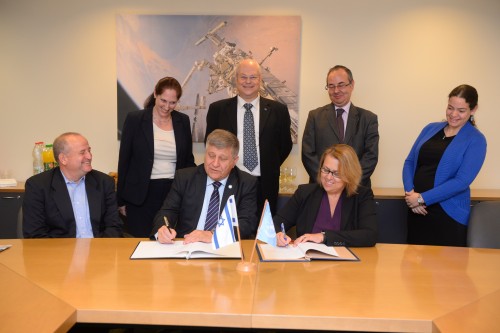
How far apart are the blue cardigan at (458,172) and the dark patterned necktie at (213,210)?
1.48 m

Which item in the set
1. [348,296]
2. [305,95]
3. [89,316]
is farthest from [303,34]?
[89,316]

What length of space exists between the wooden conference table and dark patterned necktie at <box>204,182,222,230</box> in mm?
494

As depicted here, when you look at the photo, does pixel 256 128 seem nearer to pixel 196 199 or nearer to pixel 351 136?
pixel 351 136

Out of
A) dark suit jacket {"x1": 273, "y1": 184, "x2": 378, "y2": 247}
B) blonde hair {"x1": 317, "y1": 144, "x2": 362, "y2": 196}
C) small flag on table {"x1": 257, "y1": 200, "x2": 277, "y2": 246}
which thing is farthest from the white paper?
blonde hair {"x1": 317, "y1": 144, "x2": 362, "y2": 196}

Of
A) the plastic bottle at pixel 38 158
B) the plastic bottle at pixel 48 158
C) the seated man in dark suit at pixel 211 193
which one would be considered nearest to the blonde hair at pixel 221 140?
the seated man in dark suit at pixel 211 193

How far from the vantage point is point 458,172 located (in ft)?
11.1

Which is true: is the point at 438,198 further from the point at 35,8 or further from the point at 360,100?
the point at 35,8

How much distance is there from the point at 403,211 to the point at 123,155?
2614 mm

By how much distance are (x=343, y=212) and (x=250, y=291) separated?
3.65 feet

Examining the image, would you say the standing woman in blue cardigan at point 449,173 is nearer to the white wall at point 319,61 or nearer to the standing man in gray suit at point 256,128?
the standing man in gray suit at point 256,128

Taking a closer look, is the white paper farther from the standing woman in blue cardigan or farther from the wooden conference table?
the standing woman in blue cardigan

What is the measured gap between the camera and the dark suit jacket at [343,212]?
2822 millimetres

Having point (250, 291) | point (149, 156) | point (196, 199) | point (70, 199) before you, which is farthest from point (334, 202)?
point (70, 199)

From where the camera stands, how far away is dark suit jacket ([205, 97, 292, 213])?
3.73 meters
